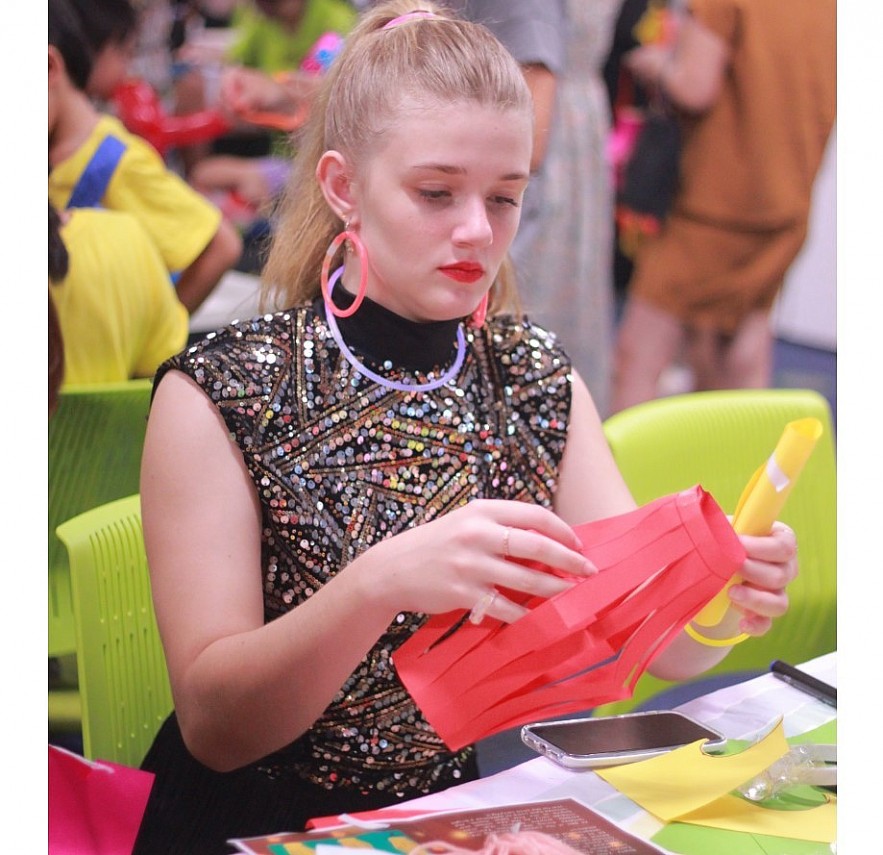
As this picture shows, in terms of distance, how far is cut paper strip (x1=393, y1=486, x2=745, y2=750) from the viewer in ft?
3.14

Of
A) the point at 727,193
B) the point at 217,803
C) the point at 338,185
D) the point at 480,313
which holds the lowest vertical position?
the point at 217,803

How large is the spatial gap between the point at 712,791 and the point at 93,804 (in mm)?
527

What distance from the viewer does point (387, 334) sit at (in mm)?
1159

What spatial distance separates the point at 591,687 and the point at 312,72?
87cm

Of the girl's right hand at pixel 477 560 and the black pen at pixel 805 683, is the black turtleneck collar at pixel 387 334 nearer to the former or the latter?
the girl's right hand at pixel 477 560

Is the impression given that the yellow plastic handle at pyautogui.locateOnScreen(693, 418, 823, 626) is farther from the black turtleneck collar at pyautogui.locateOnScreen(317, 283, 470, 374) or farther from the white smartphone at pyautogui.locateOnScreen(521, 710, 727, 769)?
the black turtleneck collar at pyautogui.locateOnScreen(317, 283, 470, 374)

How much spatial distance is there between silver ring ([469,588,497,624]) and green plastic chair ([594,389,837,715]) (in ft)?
2.54

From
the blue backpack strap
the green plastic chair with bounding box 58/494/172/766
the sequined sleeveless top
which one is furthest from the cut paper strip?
the blue backpack strap

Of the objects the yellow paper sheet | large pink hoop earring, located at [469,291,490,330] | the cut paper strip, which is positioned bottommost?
the yellow paper sheet

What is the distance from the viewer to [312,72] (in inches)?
61.1

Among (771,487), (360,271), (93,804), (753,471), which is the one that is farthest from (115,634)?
(753,471)

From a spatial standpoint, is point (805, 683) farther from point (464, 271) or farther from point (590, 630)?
point (464, 271)

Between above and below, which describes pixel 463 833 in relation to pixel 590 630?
below
